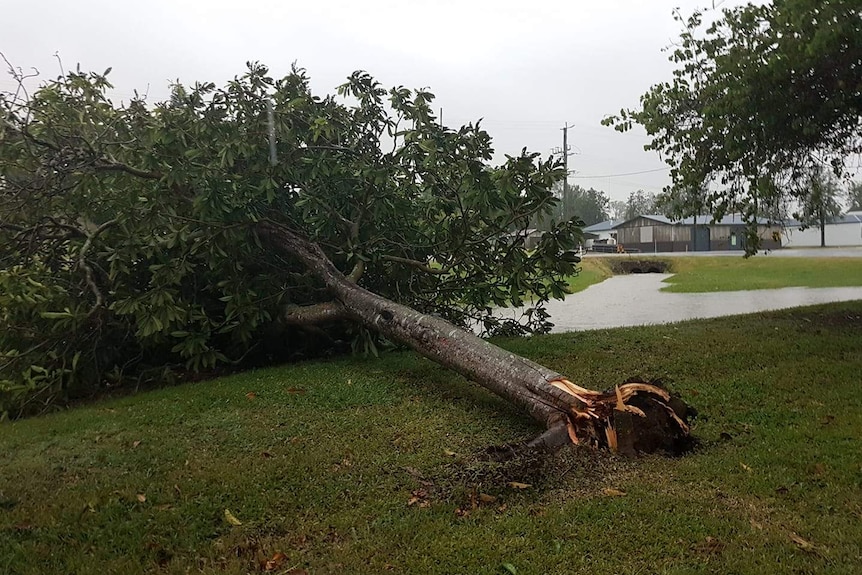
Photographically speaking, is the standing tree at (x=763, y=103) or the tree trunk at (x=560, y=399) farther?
the standing tree at (x=763, y=103)

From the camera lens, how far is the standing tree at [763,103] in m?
5.34

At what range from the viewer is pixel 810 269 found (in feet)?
55.4

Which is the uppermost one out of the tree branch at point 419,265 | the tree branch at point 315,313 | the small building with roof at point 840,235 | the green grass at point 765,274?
the small building with roof at point 840,235

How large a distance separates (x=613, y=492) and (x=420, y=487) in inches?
37.3

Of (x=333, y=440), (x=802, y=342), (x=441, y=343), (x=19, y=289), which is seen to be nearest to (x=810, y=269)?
(x=802, y=342)

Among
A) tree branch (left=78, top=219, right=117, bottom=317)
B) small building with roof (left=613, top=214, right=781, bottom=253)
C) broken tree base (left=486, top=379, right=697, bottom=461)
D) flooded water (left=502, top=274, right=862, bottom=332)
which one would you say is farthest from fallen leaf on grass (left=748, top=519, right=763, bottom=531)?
small building with roof (left=613, top=214, right=781, bottom=253)

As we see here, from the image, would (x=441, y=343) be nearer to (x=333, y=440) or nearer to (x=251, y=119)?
(x=333, y=440)

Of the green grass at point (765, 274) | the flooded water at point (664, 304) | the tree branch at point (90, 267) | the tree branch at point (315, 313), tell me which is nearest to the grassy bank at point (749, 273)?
the green grass at point (765, 274)

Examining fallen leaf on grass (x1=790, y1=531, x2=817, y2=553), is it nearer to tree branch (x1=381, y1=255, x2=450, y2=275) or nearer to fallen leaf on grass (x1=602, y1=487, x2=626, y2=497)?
fallen leaf on grass (x1=602, y1=487, x2=626, y2=497)

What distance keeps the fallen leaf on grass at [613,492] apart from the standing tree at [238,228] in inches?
81.3

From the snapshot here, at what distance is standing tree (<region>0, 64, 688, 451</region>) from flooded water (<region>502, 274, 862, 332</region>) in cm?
256

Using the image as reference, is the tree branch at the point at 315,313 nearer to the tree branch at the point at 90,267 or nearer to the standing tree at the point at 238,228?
the standing tree at the point at 238,228

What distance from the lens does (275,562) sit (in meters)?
2.35

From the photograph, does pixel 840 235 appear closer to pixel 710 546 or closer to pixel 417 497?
pixel 710 546
